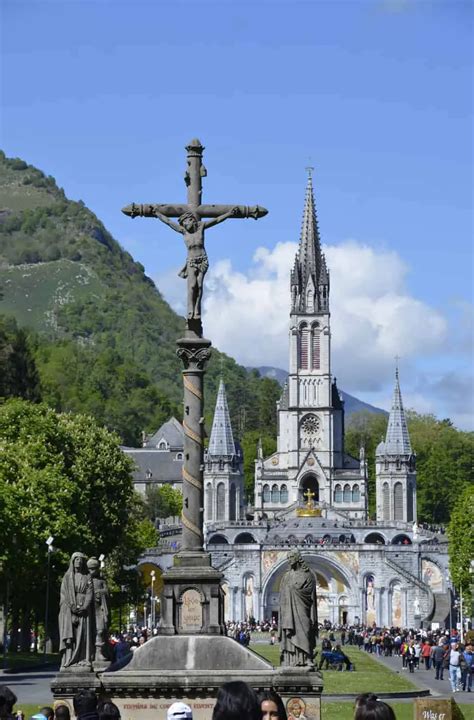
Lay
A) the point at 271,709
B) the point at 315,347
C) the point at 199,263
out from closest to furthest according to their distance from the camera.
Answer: the point at 271,709, the point at 199,263, the point at 315,347

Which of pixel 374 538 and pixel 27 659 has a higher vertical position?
pixel 374 538

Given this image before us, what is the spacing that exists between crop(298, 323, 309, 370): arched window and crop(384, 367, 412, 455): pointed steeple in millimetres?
12079

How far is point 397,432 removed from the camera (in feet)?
583

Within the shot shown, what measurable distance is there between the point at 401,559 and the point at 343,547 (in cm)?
510

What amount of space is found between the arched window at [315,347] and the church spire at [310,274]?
216cm

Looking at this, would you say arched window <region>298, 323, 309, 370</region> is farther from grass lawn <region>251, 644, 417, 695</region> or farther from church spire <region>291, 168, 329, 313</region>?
grass lawn <region>251, 644, 417, 695</region>

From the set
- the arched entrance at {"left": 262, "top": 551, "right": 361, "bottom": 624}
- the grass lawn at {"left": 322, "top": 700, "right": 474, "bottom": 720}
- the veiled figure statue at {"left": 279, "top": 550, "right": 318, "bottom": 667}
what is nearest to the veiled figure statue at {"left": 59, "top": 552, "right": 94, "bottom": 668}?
the veiled figure statue at {"left": 279, "top": 550, "right": 318, "bottom": 667}

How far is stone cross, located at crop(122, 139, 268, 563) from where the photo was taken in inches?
1238

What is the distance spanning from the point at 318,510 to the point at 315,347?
2206cm

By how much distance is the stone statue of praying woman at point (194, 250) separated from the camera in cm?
3241

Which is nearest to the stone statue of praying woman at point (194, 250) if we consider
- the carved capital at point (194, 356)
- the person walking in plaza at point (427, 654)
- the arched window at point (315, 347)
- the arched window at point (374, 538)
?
the carved capital at point (194, 356)

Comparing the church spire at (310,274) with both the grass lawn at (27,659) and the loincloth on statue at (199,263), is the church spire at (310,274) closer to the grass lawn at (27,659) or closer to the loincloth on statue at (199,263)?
Answer: the grass lawn at (27,659)

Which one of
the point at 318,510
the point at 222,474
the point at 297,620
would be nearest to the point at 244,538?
the point at 318,510

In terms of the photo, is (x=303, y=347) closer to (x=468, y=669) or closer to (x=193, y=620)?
(x=468, y=669)
